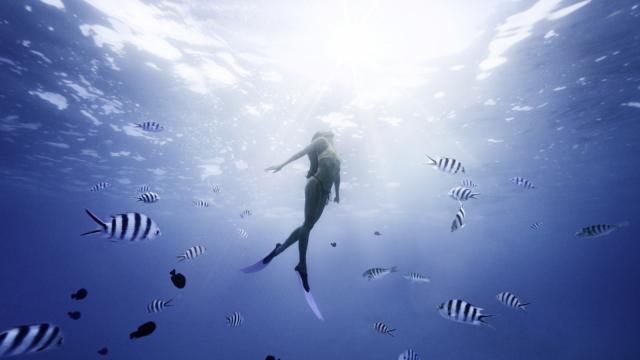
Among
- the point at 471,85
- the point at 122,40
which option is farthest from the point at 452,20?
the point at 122,40

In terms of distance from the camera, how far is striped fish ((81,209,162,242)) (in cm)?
357

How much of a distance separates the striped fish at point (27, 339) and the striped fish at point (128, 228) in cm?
131

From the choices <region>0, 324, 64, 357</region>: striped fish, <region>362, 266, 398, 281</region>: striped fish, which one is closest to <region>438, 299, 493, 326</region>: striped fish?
<region>362, 266, 398, 281</region>: striped fish

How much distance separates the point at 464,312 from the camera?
5016 millimetres

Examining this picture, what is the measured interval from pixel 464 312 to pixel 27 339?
231 inches

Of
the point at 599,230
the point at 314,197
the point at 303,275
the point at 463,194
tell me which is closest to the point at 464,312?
the point at 463,194

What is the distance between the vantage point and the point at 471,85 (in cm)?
1534

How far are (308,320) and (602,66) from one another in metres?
49.1

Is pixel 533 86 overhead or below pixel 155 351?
overhead

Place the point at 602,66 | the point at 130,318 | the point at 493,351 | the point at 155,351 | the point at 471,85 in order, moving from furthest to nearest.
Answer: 1. the point at 130,318
2. the point at 155,351
3. the point at 493,351
4. the point at 471,85
5. the point at 602,66

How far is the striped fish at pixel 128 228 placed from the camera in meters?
3.57

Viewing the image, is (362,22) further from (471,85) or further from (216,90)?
(216,90)

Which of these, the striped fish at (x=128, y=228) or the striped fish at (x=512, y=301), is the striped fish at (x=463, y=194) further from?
the striped fish at (x=128, y=228)

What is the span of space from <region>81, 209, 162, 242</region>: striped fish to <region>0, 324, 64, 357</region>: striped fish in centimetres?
131
